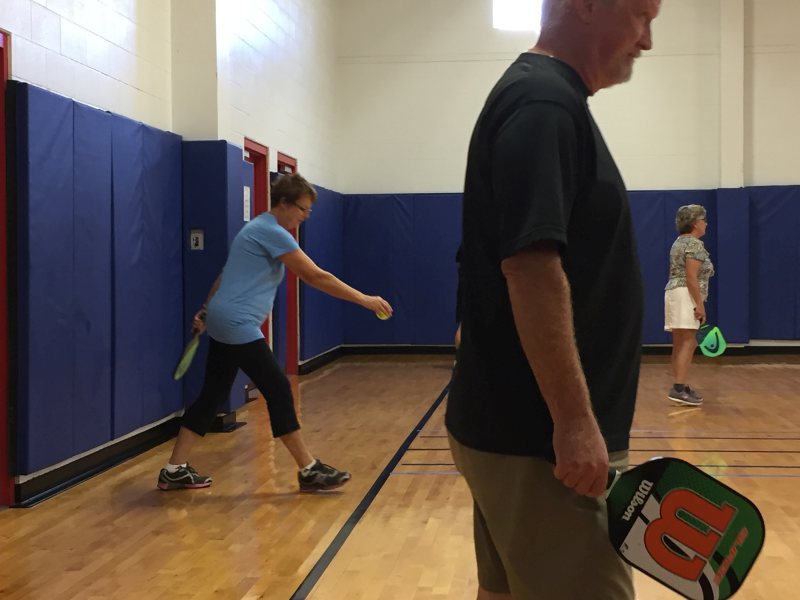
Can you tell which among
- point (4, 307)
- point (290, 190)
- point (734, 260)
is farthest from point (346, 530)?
point (734, 260)

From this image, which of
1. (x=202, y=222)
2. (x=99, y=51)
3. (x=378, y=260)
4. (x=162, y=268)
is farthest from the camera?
(x=378, y=260)

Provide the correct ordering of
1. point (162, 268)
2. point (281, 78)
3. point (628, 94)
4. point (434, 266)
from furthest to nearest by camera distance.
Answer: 1. point (434, 266)
2. point (628, 94)
3. point (281, 78)
4. point (162, 268)

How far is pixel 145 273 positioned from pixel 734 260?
24.7 feet

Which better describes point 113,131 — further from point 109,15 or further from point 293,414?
point 293,414

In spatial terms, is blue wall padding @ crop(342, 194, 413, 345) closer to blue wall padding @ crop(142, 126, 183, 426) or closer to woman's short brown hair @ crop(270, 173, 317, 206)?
blue wall padding @ crop(142, 126, 183, 426)

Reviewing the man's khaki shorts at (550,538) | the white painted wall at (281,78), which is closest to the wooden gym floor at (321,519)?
the man's khaki shorts at (550,538)

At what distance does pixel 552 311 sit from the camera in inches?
50.9

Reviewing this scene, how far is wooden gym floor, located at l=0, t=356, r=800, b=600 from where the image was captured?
10.6ft

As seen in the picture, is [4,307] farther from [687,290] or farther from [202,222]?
[687,290]

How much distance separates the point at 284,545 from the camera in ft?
12.0

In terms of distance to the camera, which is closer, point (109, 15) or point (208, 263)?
point (109, 15)

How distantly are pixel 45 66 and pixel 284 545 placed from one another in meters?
2.87

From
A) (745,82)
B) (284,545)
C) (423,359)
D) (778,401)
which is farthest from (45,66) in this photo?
(745,82)

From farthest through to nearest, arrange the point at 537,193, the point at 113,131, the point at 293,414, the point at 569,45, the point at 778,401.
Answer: the point at 778,401 → the point at 113,131 → the point at 293,414 → the point at 569,45 → the point at 537,193
